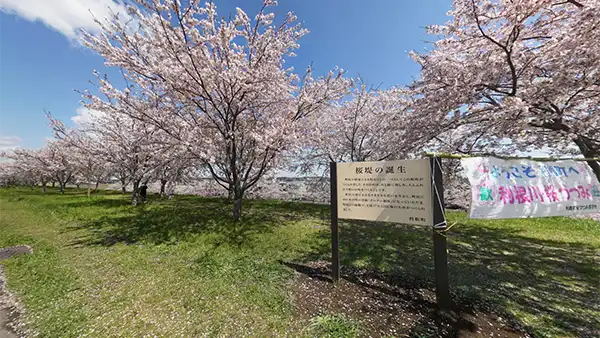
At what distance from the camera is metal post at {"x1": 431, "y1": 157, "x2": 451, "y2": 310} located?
360 cm

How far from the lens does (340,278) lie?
4910 mm

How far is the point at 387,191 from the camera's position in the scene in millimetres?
4035

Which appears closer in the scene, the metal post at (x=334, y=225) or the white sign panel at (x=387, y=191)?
the white sign panel at (x=387, y=191)

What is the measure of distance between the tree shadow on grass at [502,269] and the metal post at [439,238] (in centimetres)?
64

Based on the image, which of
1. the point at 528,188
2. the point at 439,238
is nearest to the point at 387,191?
the point at 439,238

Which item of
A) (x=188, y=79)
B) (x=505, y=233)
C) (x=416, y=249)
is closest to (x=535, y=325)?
(x=416, y=249)

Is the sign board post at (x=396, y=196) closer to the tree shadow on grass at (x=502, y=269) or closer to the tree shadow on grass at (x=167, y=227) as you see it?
the tree shadow on grass at (x=502, y=269)

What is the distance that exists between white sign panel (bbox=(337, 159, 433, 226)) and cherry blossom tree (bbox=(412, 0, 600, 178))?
3711mm

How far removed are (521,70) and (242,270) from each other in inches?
345

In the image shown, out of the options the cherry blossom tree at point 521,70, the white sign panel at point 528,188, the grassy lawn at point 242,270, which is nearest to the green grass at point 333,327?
the grassy lawn at point 242,270

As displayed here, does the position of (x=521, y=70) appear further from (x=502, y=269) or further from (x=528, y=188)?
(x=502, y=269)

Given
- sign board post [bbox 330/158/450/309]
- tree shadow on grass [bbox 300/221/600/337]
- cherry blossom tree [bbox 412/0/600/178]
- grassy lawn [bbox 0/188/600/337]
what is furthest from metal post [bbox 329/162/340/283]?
cherry blossom tree [bbox 412/0/600/178]

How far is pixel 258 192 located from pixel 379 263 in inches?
687

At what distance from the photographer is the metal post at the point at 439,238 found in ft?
11.8
